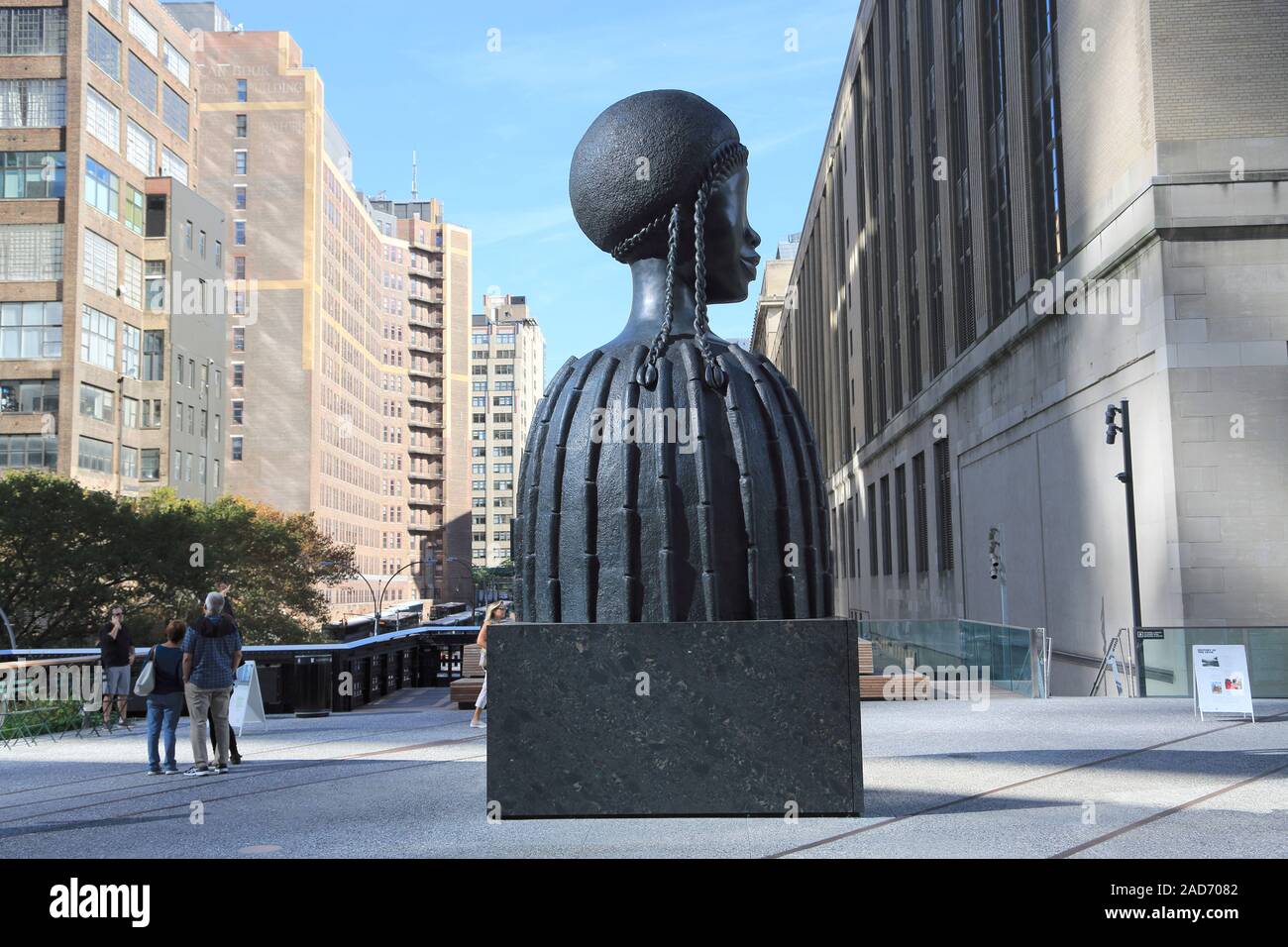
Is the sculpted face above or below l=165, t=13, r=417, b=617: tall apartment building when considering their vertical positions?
below

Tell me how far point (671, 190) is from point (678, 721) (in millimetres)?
2852

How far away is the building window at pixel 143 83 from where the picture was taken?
6341cm

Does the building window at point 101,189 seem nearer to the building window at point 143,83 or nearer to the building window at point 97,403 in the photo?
the building window at point 143,83

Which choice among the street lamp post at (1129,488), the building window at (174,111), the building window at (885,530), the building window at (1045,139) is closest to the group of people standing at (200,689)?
the street lamp post at (1129,488)

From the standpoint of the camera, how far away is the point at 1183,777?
8.62m

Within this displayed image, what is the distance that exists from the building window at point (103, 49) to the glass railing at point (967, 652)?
176ft

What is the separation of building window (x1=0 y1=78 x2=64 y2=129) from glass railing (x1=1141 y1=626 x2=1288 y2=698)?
5884cm

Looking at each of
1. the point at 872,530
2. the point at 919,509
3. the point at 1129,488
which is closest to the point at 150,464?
the point at 872,530

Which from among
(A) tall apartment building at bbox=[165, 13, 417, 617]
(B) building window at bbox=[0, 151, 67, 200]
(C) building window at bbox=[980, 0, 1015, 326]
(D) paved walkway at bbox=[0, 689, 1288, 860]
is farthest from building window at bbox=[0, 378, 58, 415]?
(A) tall apartment building at bbox=[165, 13, 417, 617]

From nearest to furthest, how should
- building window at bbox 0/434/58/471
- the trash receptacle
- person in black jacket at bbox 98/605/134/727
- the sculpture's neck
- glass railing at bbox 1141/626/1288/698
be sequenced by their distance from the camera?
the sculpture's neck < person in black jacket at bbox 98/605/134/727 < glass railing at bbox 1141/626/1288/698 < the trash receptacle < building window at bbox 0/434/58/471

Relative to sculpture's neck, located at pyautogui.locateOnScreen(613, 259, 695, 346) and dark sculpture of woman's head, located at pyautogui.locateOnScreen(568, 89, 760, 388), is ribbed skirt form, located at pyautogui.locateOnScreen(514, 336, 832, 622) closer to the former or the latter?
sculpture's neck, located at pyautogui.locateOnScreen(613, 259, 695, 346)

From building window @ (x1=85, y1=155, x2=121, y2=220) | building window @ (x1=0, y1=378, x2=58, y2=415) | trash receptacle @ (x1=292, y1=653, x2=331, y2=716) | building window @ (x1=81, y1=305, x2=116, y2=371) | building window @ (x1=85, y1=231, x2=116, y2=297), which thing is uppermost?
building window @ (x1=85, y1=155, x2=121, y2=220)

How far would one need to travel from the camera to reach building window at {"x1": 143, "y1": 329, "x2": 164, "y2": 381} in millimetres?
64188

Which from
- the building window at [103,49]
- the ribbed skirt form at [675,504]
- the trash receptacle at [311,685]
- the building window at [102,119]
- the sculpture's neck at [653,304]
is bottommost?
the trash receptacle at [311,685]
